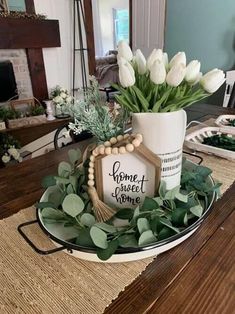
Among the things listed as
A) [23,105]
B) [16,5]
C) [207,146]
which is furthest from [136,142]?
[16,5]

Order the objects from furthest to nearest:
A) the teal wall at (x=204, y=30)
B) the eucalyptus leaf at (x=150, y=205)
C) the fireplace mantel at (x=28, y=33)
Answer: the teal wall at (x=204, y=30) < the fireplace mantel at (x=28, y=33) < the eucalyptus leaf at (x=150, y=205)

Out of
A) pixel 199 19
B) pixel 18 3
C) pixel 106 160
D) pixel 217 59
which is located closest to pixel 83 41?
pixel 18 3

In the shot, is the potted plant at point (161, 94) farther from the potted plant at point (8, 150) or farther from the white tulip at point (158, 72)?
the potted plant at point (8, 150)

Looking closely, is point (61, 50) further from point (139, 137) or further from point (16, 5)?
point (139, 137)

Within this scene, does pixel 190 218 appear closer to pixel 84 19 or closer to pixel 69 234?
pixel 69 234

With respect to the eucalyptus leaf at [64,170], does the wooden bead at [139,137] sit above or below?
above

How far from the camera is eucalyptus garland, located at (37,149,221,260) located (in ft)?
1.63

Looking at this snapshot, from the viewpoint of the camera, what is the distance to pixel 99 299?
17.2 inches

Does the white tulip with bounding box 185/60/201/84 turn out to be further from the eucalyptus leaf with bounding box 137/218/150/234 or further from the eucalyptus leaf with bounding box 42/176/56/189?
the eucalyptus leaf with bounding box 42/176/56/189

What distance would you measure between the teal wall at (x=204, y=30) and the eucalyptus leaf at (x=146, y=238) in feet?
9.77

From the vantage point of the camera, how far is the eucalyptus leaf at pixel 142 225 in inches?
19.8

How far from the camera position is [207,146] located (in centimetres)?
98

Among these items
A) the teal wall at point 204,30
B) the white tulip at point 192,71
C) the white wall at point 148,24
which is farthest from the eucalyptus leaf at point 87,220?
the white wall at point 148,24

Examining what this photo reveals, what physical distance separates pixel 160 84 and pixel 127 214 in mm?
274
